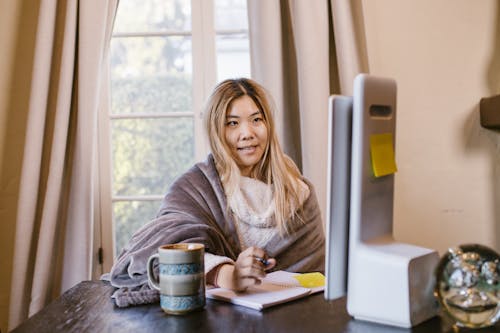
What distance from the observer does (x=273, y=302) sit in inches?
45.6

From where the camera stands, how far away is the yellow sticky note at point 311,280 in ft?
4.32

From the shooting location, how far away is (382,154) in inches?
42.2

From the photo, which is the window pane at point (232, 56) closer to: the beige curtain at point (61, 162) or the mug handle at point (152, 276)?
the beige curtain at point (61, 162)

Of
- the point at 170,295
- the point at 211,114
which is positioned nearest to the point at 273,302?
the point at 170,295

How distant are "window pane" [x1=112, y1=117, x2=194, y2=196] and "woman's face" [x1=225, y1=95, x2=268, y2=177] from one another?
80cm

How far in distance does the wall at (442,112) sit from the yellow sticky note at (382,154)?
134cm

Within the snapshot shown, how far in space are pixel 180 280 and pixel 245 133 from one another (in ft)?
2.07

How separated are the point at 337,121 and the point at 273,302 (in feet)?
1.27

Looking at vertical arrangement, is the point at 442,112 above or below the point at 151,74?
below

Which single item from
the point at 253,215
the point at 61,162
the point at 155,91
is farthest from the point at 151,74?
the point at 253,215

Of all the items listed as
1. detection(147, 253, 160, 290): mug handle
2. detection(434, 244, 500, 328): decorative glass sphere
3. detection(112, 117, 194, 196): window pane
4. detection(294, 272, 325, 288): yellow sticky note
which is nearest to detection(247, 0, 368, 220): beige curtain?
detection(112, 117, 194, 196): window pane

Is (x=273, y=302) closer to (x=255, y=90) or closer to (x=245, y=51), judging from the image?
(x=255, y=90)

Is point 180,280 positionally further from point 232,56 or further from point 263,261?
point 232,56

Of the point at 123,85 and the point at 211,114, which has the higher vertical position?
the point at 123,85
